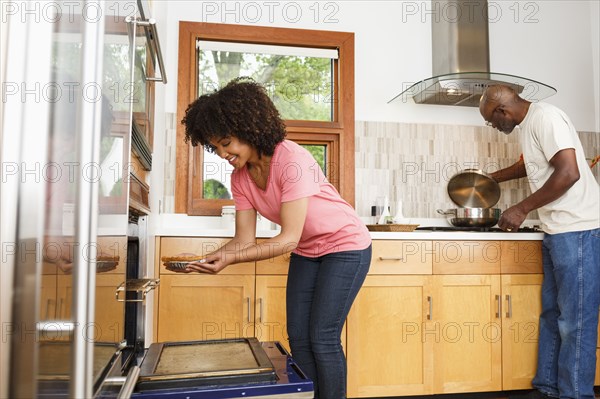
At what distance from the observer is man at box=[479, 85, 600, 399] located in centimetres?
226

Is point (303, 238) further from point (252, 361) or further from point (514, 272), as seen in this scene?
point (514, 272)

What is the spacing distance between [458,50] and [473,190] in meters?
0.82

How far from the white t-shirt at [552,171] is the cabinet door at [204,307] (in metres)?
1.40

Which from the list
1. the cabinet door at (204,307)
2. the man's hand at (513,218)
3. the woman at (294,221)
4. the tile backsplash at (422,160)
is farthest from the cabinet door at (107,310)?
the tile backsplash at (422,160)

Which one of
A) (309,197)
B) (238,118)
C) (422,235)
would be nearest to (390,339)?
(422,235)

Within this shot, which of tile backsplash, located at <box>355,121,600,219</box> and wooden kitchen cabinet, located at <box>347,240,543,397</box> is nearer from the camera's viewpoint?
wooden kitchen cabinet, located at <box>347,240,543,397</box>

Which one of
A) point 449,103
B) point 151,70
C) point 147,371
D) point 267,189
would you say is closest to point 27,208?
point 147,371

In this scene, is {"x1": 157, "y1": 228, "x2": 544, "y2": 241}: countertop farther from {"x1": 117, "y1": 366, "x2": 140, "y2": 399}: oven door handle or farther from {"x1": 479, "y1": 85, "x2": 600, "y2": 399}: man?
{"x1": 117, "y1": 366, "x2": 140, "y2": 399}: oven door handle

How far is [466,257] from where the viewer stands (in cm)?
249

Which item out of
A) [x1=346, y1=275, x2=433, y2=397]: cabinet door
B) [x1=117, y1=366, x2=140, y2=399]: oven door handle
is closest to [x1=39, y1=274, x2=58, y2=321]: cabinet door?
[x1=117, y1=366, x2=140, y2=399]: oven door handle

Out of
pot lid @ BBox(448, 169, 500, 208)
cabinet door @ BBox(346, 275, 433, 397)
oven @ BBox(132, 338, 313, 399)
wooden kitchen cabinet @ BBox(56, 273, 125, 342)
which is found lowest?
cabinet door @ BBox(346, 275, 433, 397)

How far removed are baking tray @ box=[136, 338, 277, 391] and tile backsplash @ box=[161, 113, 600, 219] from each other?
1.70 metres

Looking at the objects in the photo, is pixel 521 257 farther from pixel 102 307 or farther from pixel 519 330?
pixel 102 307

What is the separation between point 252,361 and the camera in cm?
123
